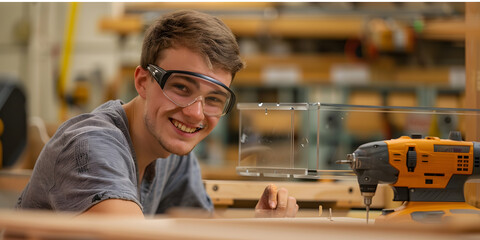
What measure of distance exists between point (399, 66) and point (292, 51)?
884mm

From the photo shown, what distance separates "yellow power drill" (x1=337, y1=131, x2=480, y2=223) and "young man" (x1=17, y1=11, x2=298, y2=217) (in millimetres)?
247

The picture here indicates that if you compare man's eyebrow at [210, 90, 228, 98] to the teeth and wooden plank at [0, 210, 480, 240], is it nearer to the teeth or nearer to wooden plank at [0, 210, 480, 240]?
the teeth

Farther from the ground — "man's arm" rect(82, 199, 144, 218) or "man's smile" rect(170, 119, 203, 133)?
"man's smile" rect(170, 119, 203, 133)

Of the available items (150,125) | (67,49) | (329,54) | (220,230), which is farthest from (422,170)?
(67,49)

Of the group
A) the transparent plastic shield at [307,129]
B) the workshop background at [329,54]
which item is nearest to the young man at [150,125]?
the transparent plastic shield at [307,129]

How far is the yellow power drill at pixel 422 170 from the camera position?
149 cm

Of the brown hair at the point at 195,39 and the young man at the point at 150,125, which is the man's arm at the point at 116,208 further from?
the brown hair at the point at 195,39

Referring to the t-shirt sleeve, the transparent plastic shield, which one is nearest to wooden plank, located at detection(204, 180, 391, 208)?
the transparent plastic shield

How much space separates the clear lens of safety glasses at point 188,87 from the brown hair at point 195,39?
6 centimetres

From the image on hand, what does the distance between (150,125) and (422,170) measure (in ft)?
2.51

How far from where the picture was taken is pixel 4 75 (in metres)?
6.51

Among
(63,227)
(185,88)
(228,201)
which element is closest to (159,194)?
(228,201)

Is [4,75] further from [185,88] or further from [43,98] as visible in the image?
[185,88]

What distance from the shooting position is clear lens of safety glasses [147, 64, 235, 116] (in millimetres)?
1554
